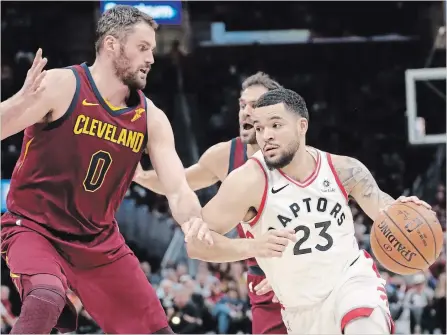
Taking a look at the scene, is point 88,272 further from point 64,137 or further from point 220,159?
point 220,159

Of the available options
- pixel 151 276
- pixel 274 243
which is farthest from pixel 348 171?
pixel 151 276

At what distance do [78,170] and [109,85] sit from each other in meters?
0.50

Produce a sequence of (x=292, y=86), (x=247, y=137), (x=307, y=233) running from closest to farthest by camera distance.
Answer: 1. (x=307, y=233)
2. (x=247, y=137)
3. (x=292, y=86)

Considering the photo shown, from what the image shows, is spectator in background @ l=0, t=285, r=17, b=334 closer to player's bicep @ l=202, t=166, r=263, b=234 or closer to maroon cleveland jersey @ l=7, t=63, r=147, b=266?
maroon cleveland jersey @ l=7, t=63, r=147, b=266

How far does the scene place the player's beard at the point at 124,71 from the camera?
399cm

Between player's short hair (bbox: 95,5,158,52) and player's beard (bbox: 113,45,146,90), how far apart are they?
98mm

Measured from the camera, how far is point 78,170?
3861 millimetres

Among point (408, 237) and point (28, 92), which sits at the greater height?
point (28, 92)

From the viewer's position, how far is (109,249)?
3.95 meters

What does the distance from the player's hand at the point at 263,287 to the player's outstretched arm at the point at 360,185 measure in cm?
77

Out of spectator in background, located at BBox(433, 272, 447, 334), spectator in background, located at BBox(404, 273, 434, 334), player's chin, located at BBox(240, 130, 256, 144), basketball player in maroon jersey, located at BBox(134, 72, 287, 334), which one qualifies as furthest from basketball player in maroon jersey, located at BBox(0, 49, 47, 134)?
spectator in background, located at BBox(433, 272, 447, 334)

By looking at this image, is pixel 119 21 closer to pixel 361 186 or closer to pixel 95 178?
pixel 95 178

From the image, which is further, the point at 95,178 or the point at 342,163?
the point at 342,163

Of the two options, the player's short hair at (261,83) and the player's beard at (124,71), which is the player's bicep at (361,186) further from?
the player's beard at (124,71)
